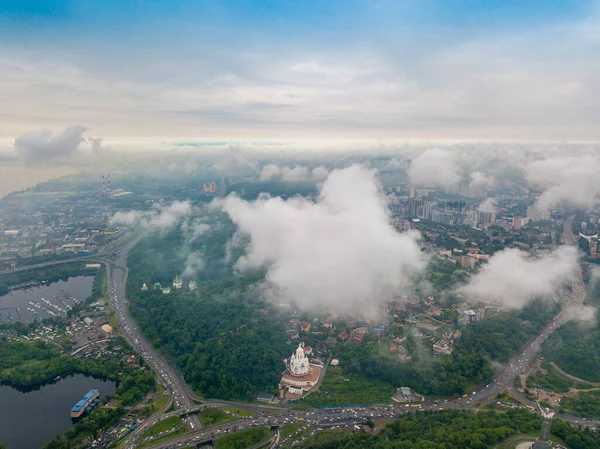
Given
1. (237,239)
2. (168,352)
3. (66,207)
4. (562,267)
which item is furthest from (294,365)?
(66,207)

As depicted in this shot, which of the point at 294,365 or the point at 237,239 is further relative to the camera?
the point at 237,239

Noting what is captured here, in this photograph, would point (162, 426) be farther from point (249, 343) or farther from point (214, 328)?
point (214, 328)

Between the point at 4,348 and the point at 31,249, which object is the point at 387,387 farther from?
the point at 31,249

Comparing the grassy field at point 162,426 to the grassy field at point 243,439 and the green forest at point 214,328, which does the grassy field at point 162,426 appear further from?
the grassy field at point 243,439

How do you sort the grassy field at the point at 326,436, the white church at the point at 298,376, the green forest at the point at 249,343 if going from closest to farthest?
the grassy field at the point at 326,436, the white church at the point at 298,376, the green forest at the point at 249,343

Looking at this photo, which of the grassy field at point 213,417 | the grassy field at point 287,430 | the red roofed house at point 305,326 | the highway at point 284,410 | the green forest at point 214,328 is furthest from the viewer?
the red roofed house at point 305,326

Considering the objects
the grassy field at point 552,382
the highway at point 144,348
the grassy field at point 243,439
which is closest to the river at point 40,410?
the highway at point 144,348

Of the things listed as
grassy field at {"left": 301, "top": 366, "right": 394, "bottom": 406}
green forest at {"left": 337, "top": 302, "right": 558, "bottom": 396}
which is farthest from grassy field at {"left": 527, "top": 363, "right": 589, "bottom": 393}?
grassy field at {"left": 301, "top": 366, "right": 394, "bottom": 406}
